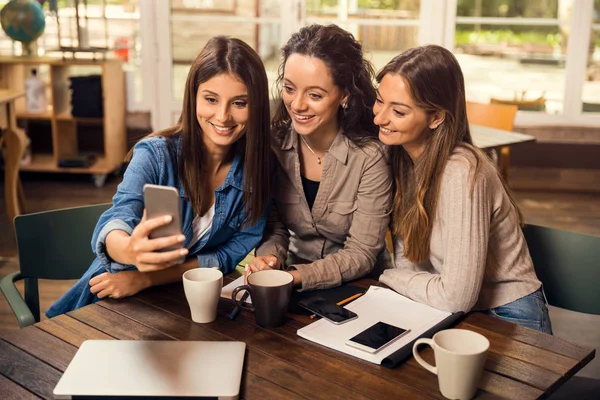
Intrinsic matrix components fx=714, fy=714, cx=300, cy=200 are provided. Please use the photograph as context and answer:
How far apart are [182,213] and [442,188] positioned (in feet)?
1.97

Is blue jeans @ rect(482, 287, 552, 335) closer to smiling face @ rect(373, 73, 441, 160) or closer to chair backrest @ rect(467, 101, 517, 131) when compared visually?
smiling face @ rect(373, 73, 441, 160)

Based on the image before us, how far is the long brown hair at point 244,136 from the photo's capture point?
162cm

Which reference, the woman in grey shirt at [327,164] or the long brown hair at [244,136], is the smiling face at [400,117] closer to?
the woman in grey shirt at [327,164]

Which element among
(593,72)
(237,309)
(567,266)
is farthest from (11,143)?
(593,72)

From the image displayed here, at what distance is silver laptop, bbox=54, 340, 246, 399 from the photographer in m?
1.12

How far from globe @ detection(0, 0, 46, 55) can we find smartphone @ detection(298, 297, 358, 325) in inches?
153

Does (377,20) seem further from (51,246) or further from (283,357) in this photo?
(283,357)

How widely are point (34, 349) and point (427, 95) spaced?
98 cm

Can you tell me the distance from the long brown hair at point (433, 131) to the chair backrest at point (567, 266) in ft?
0.65

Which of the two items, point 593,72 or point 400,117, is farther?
point 593,72

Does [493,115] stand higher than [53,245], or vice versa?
[493,115]

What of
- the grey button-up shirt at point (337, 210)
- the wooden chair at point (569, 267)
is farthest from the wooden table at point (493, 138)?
the grey button-up shirt at point (337, 210)

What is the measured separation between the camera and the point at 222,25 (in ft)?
16.8

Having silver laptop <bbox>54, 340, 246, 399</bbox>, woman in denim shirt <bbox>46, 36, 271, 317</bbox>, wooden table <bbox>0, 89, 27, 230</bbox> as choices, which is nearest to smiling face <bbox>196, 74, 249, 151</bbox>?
woman in denim shirt <bbox>46, 36, 271, 317</bbox>
